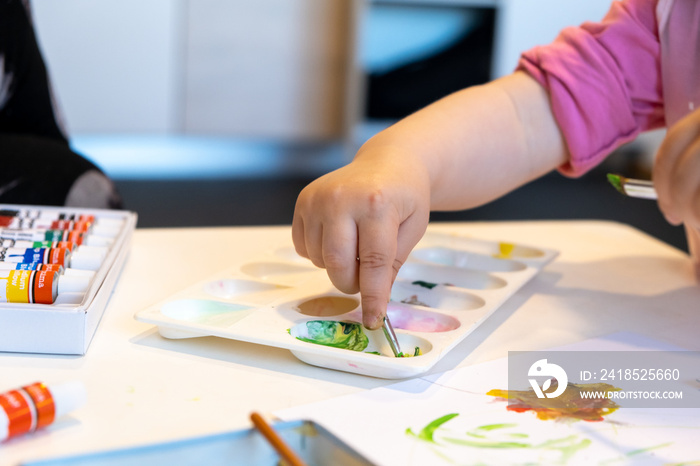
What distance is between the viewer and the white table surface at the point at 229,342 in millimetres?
326

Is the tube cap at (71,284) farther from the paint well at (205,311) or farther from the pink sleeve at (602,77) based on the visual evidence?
the pink sleeve at (602,77)

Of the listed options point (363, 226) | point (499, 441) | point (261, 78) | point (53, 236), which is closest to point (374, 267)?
point (363, 226)

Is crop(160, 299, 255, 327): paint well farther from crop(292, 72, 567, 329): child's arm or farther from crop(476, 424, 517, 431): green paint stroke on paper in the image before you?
crop(476, 424, 517, 431): green paint stroke on paper

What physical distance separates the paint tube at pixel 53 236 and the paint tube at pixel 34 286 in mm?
86

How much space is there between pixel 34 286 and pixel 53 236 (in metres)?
0.11

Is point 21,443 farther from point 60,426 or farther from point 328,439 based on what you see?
point 328,439

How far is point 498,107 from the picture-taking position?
578 millimetres

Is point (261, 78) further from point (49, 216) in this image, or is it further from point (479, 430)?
point (479, 430)

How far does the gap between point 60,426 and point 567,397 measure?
0.26m

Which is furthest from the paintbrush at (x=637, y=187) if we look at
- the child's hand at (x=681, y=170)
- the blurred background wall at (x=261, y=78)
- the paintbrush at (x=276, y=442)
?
the blurred background wall at (x=261, y=78)

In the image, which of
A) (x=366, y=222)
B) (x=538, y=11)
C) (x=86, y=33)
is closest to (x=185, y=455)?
(x=366, y=222)

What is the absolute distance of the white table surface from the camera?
1.07ft

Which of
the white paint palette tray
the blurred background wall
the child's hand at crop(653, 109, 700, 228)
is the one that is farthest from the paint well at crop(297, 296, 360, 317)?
the blurred background wall

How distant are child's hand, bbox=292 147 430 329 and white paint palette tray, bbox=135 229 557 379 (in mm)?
32
